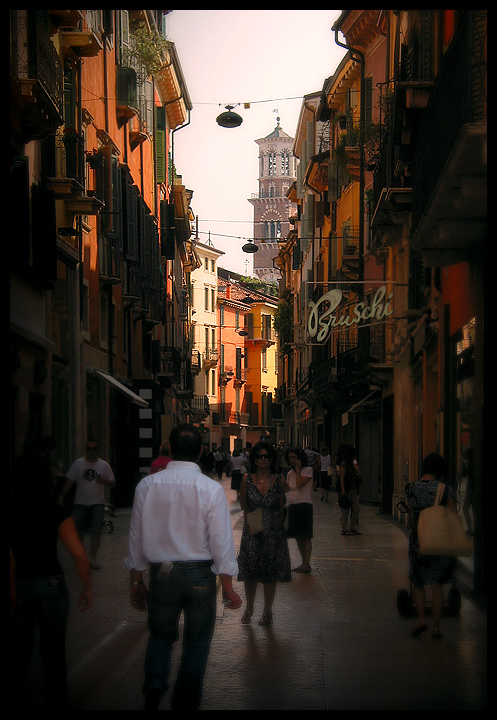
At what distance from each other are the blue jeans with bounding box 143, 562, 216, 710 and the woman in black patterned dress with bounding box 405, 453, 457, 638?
370 centimetres

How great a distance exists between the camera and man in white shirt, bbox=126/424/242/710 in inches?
238

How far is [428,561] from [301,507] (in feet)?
16.2

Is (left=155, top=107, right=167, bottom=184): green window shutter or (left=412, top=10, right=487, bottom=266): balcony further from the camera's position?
(left=155, top=107, right=167, bottom=184): green window shutter

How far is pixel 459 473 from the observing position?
14.8m

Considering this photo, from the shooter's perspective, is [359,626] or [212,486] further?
[359,626]

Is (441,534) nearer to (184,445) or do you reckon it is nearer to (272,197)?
(184,445)

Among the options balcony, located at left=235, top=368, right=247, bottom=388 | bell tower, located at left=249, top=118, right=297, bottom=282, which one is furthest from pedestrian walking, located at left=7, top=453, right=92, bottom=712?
bell tower, located at left=249, top=118, right=297, bottom=282

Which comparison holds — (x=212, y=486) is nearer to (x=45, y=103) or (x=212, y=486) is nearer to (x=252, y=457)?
(x=252, y=457)

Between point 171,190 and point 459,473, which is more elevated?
point 171,190

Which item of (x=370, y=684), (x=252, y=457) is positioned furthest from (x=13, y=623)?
(x=252, y=457)

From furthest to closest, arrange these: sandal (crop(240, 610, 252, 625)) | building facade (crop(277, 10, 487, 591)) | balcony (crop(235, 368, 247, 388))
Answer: balcony (crop(235, 368, 247, 388)) → building facade (crop(277, 10, 487, 591)) → sandal (crop(240, 610, 252, 625))

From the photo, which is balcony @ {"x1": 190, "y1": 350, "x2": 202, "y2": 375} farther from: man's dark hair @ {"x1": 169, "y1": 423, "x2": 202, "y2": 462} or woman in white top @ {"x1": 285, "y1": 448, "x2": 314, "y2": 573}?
man's dark hair @ {"x1": 169, "y1": 423, "x2": 202, "y2": 462}

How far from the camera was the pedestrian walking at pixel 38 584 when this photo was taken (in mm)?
5883

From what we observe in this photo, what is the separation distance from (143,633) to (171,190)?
134ft
